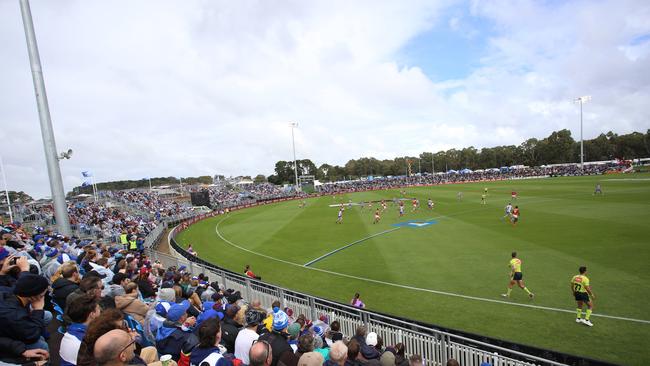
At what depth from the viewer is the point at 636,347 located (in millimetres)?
8281

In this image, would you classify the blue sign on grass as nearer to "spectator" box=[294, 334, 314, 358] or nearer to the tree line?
"spectator" box=[294, 334, 314, 358]

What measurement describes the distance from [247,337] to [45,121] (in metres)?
13.3

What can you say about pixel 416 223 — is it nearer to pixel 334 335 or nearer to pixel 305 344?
pixel 334 335

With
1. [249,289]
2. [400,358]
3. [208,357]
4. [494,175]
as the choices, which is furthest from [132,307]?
[494,175]

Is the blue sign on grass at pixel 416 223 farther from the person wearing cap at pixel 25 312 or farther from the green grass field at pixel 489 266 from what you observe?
the person wearing cap at pixel 25 312

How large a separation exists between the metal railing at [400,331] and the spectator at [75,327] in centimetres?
609

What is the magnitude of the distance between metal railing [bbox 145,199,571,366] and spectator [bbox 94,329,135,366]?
19.2ft

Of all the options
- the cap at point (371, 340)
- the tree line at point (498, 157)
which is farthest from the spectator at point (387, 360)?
the tree line at point (498, 157)

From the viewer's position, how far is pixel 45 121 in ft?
40.0

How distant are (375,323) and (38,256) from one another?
33.8ft

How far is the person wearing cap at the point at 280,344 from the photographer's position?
3945 millimetres

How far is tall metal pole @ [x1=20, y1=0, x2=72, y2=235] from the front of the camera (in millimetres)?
11641

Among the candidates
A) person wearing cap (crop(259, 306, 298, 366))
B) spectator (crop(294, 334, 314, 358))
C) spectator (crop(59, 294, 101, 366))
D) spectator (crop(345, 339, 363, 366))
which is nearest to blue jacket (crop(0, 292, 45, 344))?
spectator (crop(59, 294, 101, 366))

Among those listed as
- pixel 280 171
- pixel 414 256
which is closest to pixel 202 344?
pixel 414 256
